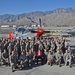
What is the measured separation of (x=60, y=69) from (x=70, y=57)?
1.10 meters

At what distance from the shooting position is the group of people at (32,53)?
42.6 ft

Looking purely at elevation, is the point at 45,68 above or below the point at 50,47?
below

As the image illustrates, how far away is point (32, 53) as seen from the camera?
1367cm

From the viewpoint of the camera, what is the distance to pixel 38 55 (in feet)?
46.8

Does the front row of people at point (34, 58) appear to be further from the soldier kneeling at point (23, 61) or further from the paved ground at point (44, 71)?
the paved ground at point (44, 71)

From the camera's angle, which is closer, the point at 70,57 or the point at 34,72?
the point at 34,72

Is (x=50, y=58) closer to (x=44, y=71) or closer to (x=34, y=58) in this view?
(x=34, y=58)

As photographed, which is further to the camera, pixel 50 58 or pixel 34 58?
pixel 34 58

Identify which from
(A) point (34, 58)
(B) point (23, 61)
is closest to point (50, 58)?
(A) point (34, 58)

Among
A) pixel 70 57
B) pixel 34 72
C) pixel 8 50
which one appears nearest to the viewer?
pixel 34 72

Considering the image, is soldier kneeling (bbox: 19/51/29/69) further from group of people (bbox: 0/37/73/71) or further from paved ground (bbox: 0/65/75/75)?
paved ground (bbox: 0/65/75/75)

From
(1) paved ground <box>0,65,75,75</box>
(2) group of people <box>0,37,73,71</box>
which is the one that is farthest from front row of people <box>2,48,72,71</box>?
Answer: (1) paved ground <box>0,65,75,75</box>

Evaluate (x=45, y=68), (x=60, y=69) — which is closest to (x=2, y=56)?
(x=45, y=68)

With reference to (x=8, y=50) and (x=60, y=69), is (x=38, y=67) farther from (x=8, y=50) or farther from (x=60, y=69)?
(x=8, y=50)
